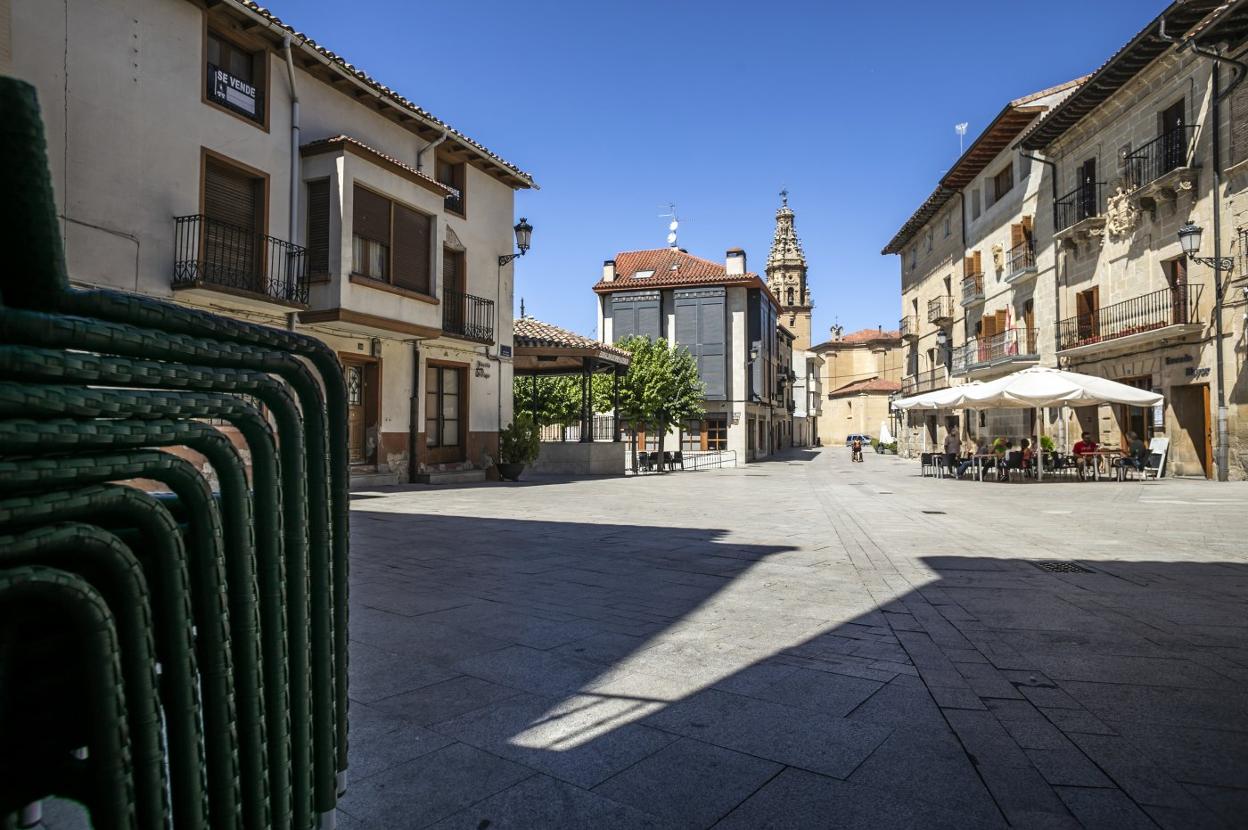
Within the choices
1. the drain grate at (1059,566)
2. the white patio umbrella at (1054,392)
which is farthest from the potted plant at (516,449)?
the drain grate at (1059,566)

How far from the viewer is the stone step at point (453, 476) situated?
15.8 metres

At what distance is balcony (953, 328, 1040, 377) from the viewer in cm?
2331

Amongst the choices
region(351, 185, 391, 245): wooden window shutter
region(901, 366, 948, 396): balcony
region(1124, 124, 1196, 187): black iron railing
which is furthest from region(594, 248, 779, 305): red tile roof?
region(351, 185, 391, 245): wooden window shutter

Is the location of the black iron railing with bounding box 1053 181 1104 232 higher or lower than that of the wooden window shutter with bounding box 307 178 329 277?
higher

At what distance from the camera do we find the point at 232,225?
11758 millimetres

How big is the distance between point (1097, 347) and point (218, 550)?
73.7ft

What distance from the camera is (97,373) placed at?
103 cm

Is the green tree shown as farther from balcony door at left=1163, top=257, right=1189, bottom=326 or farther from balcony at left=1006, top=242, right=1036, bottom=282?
balcony door at left=1163, top=257, right=1189, bottom=326

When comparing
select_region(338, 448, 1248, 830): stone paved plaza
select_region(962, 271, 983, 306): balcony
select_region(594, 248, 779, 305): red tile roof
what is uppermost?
select_region(594, 248, 779, 305): red tile roof

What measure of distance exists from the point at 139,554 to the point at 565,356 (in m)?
19.0

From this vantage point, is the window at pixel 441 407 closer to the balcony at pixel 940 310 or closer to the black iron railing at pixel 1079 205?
the black iron railing at pixel 1079 205

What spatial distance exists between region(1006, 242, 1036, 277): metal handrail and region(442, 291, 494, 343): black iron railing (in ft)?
55.0

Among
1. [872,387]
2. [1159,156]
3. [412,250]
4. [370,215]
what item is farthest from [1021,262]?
[872,387]

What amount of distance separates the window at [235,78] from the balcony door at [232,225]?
102 cm
